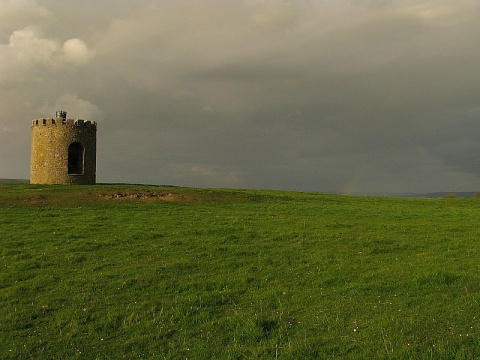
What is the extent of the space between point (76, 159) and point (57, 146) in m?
6.83

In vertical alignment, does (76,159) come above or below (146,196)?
above

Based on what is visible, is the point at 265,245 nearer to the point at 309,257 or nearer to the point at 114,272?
the point at 309,257

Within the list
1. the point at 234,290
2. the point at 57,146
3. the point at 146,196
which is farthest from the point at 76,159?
the point at 234,290

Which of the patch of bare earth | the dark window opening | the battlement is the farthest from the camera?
the dark window opening

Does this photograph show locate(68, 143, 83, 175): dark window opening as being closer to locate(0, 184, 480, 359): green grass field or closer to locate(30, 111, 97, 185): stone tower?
locate(30, 111, 97, 185): stone tower

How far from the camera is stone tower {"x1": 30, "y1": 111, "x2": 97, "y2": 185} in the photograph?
46.2m

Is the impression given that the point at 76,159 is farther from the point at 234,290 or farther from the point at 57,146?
the point at 234,290

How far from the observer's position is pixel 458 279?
1280 cm

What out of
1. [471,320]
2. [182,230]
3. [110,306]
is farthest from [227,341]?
[182,230]

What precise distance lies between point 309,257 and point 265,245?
2.93 m

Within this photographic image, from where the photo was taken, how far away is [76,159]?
174 feet

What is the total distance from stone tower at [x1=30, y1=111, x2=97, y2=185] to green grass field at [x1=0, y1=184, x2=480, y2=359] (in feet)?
77.4

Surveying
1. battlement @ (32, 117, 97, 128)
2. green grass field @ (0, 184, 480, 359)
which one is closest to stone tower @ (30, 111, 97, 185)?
battlement @ (32, 117, 97, 128)

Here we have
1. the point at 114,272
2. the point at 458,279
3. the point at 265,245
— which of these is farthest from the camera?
the point at 265,245
